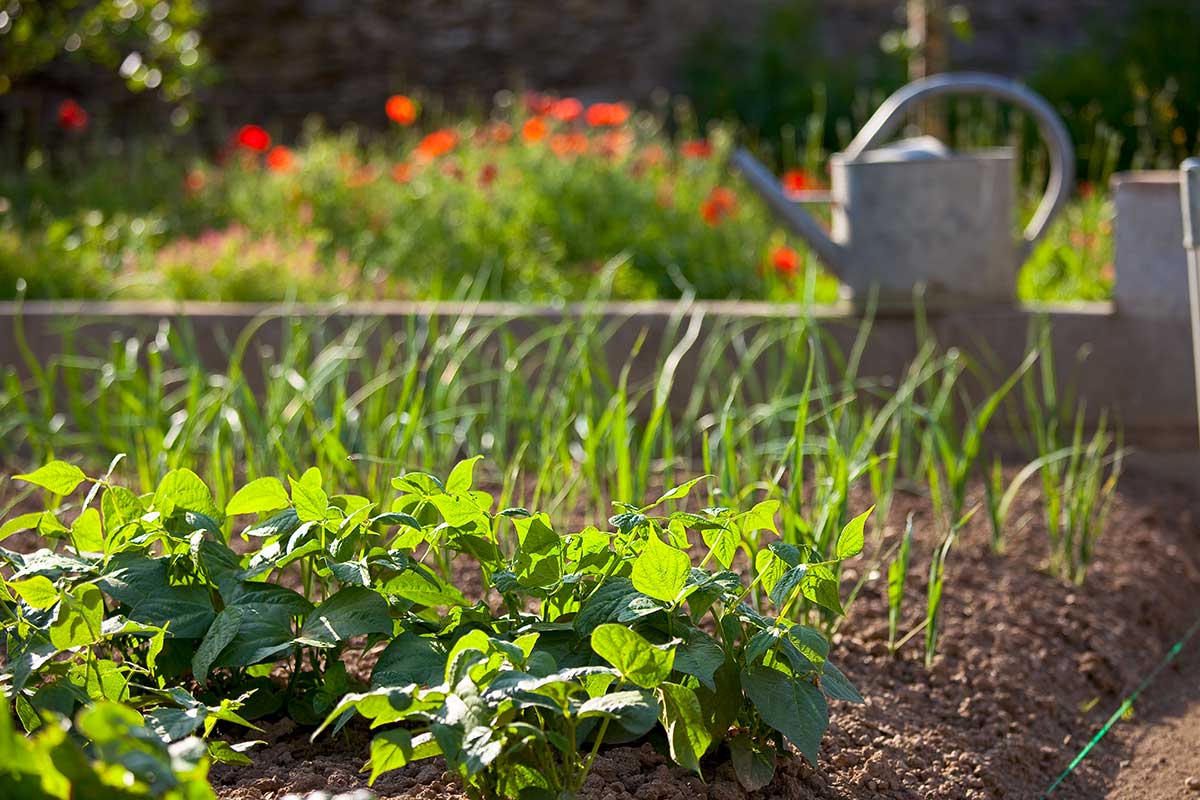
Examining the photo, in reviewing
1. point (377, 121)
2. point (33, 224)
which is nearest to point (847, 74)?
point (377, 121)

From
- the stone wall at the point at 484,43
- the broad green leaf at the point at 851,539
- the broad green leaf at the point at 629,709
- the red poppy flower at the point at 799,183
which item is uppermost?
the stone wall at the point at 484,43

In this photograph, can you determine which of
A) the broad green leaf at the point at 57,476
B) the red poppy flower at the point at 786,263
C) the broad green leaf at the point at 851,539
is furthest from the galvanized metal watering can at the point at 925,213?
the broad green leaf at the point at 57,476

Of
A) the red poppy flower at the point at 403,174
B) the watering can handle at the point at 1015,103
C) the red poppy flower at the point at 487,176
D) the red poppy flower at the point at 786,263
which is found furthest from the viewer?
the red poppy flower at the point at 403,174

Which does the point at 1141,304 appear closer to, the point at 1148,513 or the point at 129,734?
the point at 1148,513

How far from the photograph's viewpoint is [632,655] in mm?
1224

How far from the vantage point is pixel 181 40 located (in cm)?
427

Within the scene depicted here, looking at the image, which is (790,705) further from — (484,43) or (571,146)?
(484,43)

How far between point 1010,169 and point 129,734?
2.61m

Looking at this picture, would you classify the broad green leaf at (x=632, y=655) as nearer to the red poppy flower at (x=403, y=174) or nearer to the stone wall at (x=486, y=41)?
the red poppy flower at (x=403, y=174)

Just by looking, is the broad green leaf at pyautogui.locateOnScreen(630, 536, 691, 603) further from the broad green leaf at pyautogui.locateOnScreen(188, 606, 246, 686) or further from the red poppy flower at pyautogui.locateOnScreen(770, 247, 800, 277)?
the red poppy flower at pyautogui.locateOnScreen(770, 247, 800, 277)

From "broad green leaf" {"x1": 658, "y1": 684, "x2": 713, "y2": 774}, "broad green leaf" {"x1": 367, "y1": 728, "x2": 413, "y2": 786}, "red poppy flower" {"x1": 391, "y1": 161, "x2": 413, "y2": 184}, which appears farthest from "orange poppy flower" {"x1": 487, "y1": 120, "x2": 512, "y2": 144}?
"broad green leaf" {"x1": 367, "y1": 728, "x2": 413, "y2": 786}

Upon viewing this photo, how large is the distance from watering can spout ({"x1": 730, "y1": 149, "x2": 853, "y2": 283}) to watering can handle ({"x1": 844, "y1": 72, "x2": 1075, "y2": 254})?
0.59 ft

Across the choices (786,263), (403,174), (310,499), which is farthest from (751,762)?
(403,174)

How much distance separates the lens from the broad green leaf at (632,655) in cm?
121
